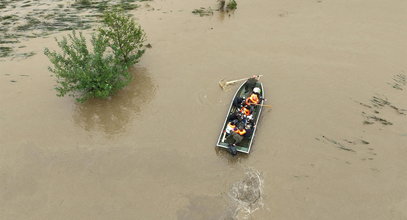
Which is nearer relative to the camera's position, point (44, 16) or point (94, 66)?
point (94, 66)

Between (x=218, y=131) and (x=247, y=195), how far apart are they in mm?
3540

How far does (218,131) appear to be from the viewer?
1453 cm

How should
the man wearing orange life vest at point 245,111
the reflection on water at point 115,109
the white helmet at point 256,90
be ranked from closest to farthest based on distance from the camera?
the man wearing orange life vest at point 245,111, the reflection on water at point 115,109, the white helmet at point 256,90

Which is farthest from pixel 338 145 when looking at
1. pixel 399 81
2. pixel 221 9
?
pixel 221 9

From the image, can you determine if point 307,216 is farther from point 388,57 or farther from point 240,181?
point 388,57

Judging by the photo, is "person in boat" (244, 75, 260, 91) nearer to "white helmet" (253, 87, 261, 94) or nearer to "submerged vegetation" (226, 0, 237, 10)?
"white helmet" (253, 87, 261, 94)

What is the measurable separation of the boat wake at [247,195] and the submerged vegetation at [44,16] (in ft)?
49.1

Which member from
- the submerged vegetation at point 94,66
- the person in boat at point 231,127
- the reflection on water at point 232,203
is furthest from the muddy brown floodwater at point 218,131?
the submerged vegetation at point 94,66

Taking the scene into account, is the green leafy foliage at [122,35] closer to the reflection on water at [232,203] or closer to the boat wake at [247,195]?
the reflection on water at [232,203]

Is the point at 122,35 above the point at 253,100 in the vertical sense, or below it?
above

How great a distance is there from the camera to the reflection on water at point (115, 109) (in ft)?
49.4

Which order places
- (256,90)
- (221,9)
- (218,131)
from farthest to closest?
(221,9) → (256,90) → (218,131)

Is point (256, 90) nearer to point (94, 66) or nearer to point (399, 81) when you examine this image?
point (399, 81)

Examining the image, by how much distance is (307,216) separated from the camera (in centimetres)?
1159
